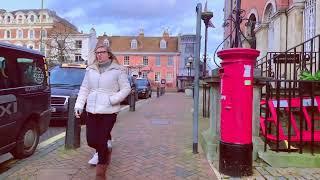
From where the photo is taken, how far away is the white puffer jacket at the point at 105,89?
213 inches

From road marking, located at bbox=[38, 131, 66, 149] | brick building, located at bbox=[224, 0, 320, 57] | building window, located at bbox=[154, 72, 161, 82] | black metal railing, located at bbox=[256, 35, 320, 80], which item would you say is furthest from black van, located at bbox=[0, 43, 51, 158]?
building window, located at bbox=[154, 72, 161, 82]

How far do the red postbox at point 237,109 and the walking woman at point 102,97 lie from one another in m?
1.34

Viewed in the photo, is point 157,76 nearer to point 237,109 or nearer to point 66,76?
point 66,76

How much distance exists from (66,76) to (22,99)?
23.7ft

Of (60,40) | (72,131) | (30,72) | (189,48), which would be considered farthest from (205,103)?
(189,48)

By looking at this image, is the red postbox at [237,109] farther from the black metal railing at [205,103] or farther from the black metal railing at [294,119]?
the black metal railing at [205,103]

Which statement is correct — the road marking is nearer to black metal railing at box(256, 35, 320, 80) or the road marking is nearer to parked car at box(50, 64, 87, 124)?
parked car at box(50, 64, 87, 124)

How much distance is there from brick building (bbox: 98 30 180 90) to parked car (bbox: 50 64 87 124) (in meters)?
67.2

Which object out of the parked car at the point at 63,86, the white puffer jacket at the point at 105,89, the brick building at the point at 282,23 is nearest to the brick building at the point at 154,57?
the brick building at the point at 282,23

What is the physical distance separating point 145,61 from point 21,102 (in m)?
77.4

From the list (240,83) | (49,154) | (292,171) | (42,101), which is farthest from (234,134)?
(42,101)

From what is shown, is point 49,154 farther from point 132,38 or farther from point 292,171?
point 132,38

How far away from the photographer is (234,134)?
5.86 m

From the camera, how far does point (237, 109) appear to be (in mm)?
5812
